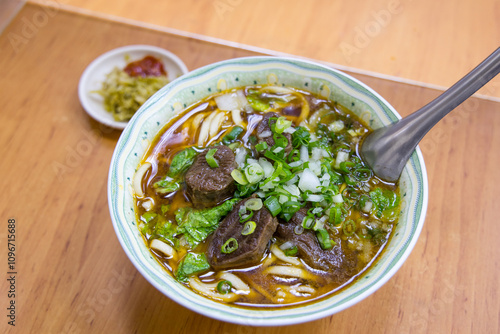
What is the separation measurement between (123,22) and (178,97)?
1.49m

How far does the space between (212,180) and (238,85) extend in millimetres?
729

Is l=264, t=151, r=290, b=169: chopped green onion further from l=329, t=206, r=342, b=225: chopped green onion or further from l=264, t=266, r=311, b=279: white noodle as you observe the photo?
l=264, t=266, r=311, b=279: white noodle

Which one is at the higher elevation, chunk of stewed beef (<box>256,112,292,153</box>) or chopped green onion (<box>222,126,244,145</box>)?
chunk of stewed beef (<box>256,112,292,153</box>)

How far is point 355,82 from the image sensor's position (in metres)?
2.20

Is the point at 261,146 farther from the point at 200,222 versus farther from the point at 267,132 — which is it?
the point at 200,222

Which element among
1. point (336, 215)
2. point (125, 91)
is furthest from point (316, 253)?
point (125, 91)

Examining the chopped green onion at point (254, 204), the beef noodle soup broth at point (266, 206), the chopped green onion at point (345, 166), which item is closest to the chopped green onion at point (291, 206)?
the beef noodle soup broth at point (266, 206)

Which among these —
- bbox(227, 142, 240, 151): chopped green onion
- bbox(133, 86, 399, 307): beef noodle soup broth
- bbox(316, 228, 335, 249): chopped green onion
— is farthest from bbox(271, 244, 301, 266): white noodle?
bbox(227, 142, 240, 151): chopped green onion

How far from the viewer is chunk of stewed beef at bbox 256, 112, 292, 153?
2.17m

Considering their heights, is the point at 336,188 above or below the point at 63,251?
above

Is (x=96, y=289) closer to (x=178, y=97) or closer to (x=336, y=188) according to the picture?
(x=178, y=97)

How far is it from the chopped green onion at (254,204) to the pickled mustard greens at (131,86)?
1332 millimetres

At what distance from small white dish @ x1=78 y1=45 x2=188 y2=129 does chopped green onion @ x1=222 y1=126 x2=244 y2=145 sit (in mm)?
922

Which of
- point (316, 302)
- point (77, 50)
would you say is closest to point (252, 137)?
point (316, 302)
